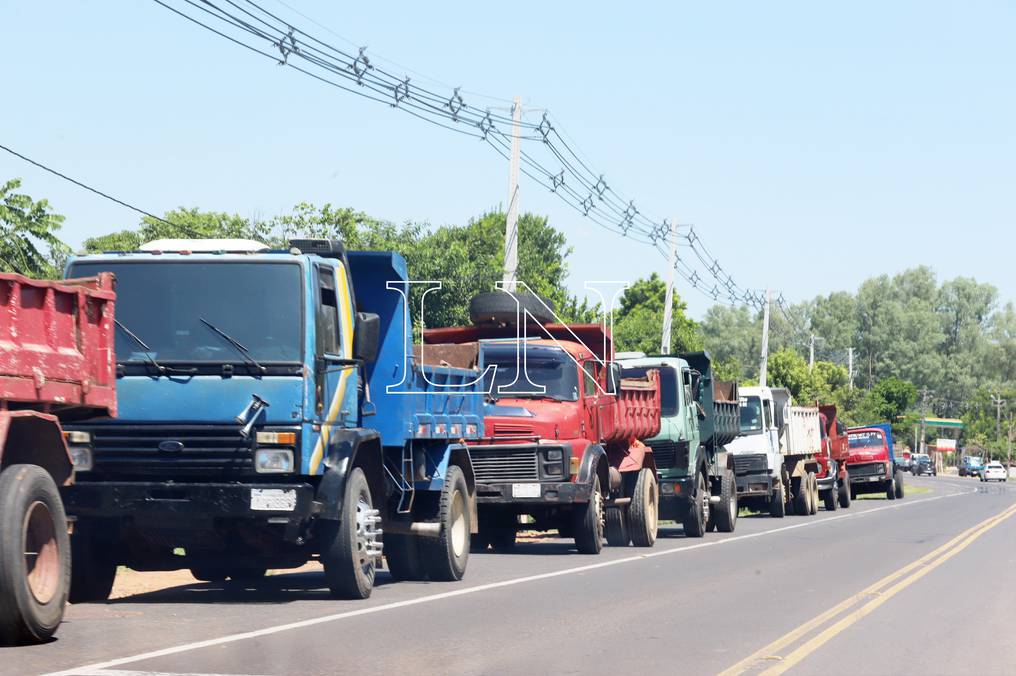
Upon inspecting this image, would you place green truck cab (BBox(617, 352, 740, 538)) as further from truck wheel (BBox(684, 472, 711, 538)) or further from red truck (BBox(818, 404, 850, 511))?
red truck (BBox(818, 404, 850, 511))

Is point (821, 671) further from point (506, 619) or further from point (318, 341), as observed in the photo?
point (318, 341)

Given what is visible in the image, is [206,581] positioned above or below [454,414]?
below

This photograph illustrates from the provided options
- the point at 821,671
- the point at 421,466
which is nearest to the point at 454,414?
the point at 421,466

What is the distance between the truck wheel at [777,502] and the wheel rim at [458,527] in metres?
20.8

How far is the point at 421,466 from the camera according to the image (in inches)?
619

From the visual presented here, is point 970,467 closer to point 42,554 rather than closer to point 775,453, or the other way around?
point 775,453

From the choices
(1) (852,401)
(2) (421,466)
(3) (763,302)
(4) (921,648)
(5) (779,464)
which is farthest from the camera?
(1) (852,401)

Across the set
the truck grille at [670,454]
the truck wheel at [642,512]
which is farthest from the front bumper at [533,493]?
the truck grille at [670,454]

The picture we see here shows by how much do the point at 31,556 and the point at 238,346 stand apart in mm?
2863

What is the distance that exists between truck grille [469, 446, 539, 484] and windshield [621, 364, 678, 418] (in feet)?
21.8

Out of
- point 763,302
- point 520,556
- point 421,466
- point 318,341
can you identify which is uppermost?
point 763,302

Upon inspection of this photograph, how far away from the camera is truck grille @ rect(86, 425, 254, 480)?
1242 cm

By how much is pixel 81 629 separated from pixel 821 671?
5.36 meters

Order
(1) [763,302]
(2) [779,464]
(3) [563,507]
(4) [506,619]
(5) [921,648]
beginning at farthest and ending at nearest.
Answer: (1) [763,302] → (2) [779,464] → (3) [563,507] → (4) [506,619] → (5) [921,648]
